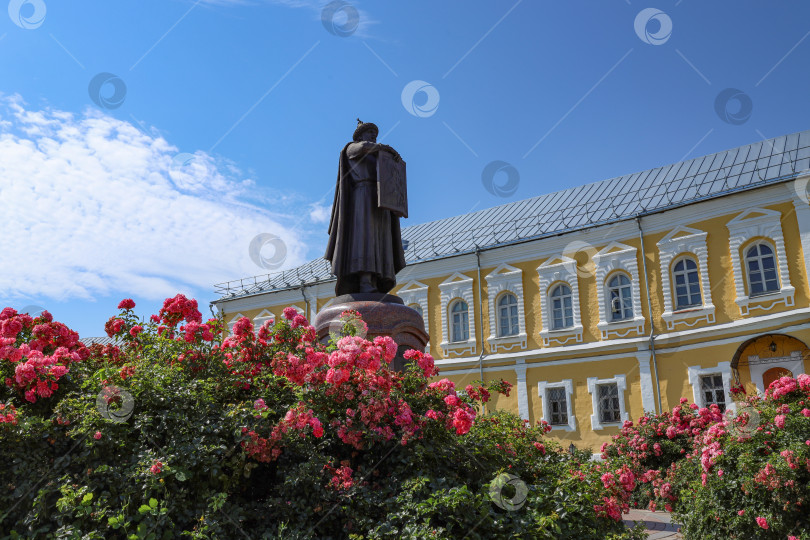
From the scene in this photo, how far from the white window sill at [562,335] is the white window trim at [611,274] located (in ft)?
2.28

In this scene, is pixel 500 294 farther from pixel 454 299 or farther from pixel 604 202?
pixel 604 202

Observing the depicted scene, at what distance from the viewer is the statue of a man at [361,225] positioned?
7578mm

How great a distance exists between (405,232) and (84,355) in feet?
78.1

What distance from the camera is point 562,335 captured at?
2064 centimetres

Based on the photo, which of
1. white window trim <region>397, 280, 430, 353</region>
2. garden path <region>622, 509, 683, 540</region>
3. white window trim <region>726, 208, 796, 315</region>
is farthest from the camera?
white window trim <region>397, 280, 430, 353</region>

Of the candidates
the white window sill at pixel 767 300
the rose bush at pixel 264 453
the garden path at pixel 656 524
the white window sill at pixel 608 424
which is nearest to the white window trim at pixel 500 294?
the white window sill at pixel 608 424

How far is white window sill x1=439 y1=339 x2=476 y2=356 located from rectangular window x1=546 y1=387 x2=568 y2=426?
10.2 feet

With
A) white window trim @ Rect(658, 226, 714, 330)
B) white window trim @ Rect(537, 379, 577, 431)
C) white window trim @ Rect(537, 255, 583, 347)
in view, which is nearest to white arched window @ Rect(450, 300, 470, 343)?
white window trim @ Rect(537, 255, 583, 347)

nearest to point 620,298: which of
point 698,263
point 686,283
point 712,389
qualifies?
A: point 686,283

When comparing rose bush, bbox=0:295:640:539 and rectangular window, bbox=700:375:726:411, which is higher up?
rectangular window, bbox=700:375:726:411

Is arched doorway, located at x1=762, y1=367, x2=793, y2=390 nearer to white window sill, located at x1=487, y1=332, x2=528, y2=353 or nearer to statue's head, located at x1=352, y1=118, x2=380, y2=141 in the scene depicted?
A: white window sill, located at x1=487, y1=332, x2=528, y2=353

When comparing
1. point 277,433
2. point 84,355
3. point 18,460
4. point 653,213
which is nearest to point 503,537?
point 277,433

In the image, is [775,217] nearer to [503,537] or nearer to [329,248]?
[329,248]

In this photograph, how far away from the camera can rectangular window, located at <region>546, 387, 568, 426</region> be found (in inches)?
793
